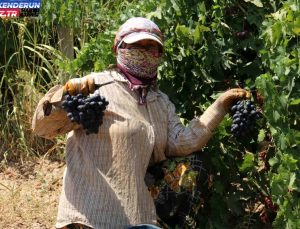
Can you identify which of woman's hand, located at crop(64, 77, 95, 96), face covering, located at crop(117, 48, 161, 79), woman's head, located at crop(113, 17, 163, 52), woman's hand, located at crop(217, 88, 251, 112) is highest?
woman's head, located at crop(113, 17, 163, 52)

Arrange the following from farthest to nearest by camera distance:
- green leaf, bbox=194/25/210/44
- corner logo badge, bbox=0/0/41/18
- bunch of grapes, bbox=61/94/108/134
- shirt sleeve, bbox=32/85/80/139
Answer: corner logo badge, bbox=0/0/41/18 < green leaf, bbox=194/25/210/44 < shirt sleeve, bbox=32/85/80/139 < bunch of grapes, bbox=61/94/108/134

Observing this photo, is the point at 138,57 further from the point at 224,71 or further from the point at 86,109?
the point at 224,71

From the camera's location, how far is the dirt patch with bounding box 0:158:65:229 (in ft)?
14.7

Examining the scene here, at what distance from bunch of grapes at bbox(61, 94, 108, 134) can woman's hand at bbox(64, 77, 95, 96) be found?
0.03 metres

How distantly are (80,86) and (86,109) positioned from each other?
0.12 meters

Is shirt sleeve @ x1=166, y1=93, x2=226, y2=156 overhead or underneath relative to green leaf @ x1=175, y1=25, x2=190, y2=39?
underneath

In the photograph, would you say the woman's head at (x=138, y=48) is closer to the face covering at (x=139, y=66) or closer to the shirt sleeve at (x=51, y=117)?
the face covering at (x=139, y=66)

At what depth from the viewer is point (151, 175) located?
11.0 feet

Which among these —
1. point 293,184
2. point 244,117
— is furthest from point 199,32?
point 293,184

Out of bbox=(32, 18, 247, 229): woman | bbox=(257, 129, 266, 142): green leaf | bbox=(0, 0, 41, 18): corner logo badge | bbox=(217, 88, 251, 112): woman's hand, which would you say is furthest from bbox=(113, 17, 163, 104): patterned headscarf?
bbox=(0, 0, 41, 18): corner logo badge

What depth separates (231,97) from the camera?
10.8 ft

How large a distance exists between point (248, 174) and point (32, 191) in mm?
1809

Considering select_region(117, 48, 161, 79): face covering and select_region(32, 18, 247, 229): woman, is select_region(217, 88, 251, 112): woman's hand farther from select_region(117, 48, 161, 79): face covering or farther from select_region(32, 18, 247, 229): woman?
A: select_region(117, 48, 161, 79): face covering

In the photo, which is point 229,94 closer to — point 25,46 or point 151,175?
point 151,175
